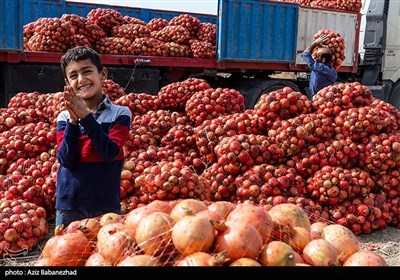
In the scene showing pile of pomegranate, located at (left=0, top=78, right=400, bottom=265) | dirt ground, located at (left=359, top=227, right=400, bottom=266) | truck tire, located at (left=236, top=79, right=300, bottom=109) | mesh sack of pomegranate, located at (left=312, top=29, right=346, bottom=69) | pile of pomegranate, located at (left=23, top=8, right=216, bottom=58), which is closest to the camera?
dirt ground, located at (left=359, top=227, right=400, bottom=266)

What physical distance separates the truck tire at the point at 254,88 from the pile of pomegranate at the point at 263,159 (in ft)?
14.9

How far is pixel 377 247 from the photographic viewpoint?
4.07m

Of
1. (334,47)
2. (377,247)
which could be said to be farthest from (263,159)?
(334,47)

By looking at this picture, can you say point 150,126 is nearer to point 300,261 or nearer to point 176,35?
point 300,261

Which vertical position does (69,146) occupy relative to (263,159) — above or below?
above

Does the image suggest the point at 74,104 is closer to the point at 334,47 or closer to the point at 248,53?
the point at 334,47

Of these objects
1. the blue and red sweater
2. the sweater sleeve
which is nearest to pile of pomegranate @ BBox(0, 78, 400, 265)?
the blue and red sweater

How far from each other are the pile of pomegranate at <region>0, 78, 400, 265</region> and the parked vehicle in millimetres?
2702

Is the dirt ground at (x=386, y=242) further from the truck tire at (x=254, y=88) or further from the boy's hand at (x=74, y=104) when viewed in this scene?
the truck tire at (x=254, y=88)

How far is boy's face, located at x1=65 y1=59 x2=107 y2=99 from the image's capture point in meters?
3.07

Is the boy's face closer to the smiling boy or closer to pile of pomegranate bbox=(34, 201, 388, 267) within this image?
the smiling boy

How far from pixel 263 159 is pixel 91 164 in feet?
6.33

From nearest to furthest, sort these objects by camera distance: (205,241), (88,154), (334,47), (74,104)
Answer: (205,241) → (74,104) → (88,154) → (334,47)

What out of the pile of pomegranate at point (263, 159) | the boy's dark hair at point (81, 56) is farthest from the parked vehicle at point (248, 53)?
the boy's dark hair at point (81, 56)
